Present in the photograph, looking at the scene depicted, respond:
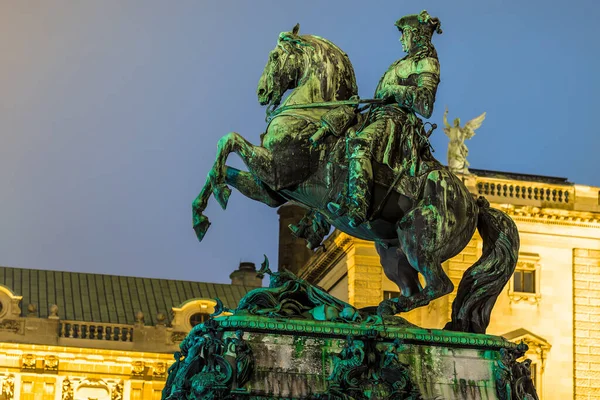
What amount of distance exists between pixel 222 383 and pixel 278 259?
65138 mm

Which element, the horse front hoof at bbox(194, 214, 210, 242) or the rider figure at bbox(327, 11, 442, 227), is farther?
the horse front hoof at bbox(194, 214, 210, 242)

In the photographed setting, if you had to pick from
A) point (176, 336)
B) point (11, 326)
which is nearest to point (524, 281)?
point (176, 336)

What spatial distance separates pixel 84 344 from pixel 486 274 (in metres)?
51.5

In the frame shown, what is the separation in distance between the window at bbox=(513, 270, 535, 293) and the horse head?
3746cm

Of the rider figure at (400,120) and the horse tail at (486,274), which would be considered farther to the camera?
the horse tail at (486,274)

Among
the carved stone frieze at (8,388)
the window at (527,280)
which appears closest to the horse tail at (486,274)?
the window at (527,280)

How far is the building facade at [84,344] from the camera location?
212 ft

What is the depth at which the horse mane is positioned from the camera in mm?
15039

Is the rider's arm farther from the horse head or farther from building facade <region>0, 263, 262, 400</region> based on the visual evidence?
building facade <region>0, 263, 262, 400</region>

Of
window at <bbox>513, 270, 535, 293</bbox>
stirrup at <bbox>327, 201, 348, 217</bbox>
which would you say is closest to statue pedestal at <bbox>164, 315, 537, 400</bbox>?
stirrup at <bbox>327, 201, 348, 217</bbox>

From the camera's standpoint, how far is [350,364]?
45.3ft

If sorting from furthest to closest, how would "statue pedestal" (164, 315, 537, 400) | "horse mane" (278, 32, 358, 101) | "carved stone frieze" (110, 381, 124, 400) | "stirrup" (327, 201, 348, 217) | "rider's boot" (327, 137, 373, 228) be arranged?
"carved stone frieze" (110, 381, 124, 400)
"horse mane" (278, 32, 358, 101)
"stirrup" (327, 201, 348, 217)
"rider's boot" (327, 137, 373, 228)
"statue pedestal" (164, 315, 537, 400)

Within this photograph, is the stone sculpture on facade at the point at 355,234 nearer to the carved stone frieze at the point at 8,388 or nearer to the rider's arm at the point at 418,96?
the rider's arm at the point at 418,96

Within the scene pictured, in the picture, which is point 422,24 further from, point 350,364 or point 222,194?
point 350,364
